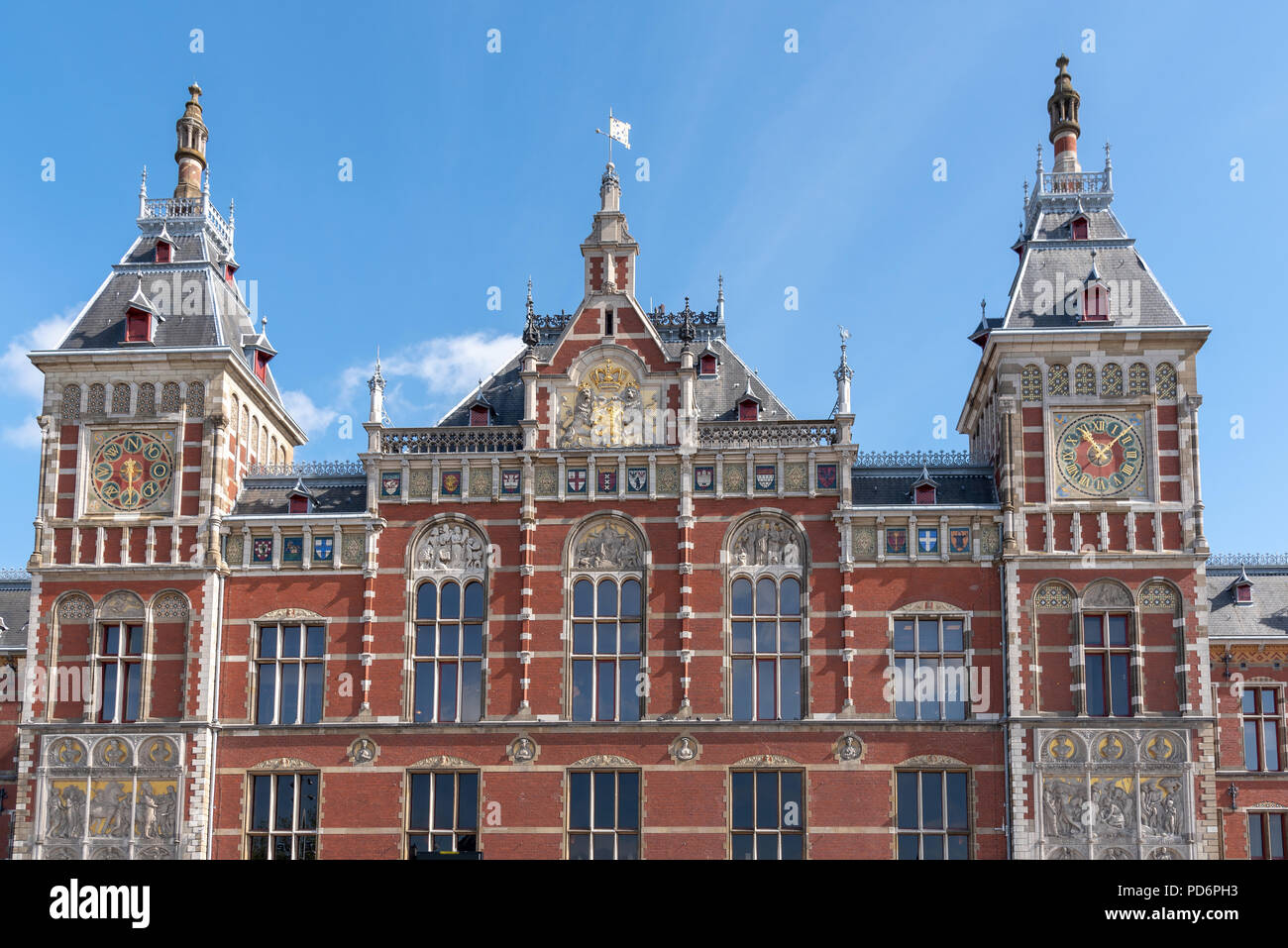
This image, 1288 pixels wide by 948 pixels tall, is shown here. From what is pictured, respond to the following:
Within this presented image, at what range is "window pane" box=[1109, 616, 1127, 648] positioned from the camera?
37.6 m

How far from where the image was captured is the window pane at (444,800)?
3753 cm

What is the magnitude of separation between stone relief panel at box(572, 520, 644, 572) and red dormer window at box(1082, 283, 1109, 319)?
43.7ft

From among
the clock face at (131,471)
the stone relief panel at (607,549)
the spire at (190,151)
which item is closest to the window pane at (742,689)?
the stone relief panel at (607,549)

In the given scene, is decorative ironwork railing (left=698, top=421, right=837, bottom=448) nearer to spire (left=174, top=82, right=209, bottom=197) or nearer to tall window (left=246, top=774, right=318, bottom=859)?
tall window (left=246, top=774, right=318, bottom=859)

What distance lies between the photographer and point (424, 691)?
38594 mm

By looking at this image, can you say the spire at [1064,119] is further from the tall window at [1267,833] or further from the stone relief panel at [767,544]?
the tall window at [1267,833]

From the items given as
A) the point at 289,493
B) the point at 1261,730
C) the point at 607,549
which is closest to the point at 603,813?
the point at 607,549

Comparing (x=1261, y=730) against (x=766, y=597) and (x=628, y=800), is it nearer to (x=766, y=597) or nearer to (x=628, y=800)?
(x=766, y=597)

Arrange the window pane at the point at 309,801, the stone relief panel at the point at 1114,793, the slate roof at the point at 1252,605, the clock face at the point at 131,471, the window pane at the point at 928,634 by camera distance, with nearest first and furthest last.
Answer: the stone relief panel at the point at 1114,793 → the window pane at the point at 309,801 → the window pane at the point at 928,634 → the clock face at the point at 131,471 → the slate roof at the point at 1252,605

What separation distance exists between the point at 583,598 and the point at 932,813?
10.3 meters

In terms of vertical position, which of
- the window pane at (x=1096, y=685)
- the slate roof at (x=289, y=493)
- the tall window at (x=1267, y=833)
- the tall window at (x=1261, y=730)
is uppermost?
the slate roof at (x=289, y=493)

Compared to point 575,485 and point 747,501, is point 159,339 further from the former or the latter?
point 747,501

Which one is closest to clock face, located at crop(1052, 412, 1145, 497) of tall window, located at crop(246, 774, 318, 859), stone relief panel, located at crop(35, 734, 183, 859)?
tall window, located at crop(246, 774, 318, 859)

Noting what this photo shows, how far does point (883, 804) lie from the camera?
3688 cm
